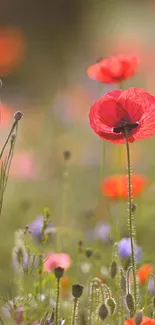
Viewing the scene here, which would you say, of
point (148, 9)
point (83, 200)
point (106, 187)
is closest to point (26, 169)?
point (83, 200)

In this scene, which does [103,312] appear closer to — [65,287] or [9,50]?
[65,287]

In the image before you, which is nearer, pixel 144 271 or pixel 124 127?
pixel 124 127

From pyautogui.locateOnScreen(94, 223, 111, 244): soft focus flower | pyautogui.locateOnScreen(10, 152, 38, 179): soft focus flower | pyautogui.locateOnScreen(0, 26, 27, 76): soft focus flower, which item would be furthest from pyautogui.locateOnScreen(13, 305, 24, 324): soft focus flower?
pyautogui.locateOnScreen(0, 26, 27, 76): soft focus flower

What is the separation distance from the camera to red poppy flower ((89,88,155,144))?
1.03 metres

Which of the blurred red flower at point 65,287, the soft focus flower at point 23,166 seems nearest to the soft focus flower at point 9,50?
the soft focus flower at point 23,166

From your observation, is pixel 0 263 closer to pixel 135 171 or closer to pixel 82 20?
pixel 135 171

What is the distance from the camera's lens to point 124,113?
1.04m

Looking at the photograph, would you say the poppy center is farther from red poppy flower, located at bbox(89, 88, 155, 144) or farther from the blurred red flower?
the blurred red flower

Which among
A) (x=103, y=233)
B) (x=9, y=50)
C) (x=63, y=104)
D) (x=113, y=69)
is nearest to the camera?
(x=113, y=69)

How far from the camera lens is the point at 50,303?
1.31 m

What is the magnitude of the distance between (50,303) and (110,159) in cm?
149

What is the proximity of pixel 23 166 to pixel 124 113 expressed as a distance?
1.40 m

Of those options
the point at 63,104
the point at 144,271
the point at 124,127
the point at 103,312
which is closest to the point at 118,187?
the point at 144,271

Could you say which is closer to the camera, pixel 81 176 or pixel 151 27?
pixel 81 176
